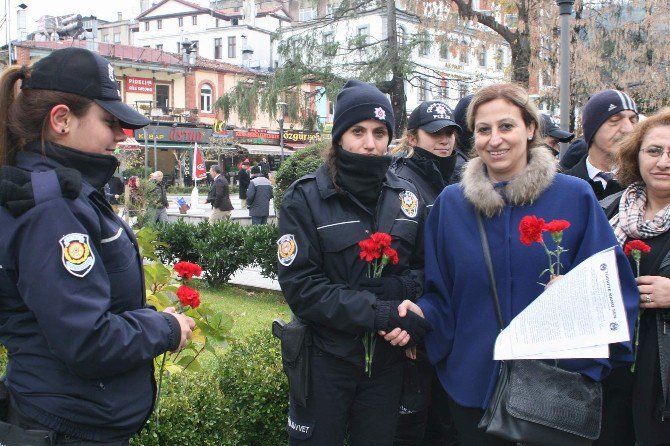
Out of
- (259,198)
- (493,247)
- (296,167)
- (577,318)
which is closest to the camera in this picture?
(577,318)

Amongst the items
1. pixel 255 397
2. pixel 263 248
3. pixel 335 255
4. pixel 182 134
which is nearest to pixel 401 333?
pixel 335 255

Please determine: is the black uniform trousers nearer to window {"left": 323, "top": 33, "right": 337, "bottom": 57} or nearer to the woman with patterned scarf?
the woman with patterned scarf

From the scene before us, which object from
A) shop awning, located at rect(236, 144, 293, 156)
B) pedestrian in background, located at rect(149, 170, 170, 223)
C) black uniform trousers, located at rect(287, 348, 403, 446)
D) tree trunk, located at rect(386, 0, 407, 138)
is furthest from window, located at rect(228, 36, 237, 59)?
black uniform trousers, located at rect(287, 348, 403, 446)

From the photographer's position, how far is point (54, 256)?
191 cm

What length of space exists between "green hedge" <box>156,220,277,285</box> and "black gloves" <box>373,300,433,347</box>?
22.7ft

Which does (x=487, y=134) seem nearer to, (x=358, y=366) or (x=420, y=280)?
(x=420, y=280)

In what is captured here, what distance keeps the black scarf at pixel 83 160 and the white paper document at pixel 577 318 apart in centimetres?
149

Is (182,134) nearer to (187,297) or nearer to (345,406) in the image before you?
(187,297)

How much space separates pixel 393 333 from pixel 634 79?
14.3m

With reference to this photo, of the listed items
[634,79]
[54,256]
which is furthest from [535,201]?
[634,79]

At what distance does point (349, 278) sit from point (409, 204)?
1.55ft

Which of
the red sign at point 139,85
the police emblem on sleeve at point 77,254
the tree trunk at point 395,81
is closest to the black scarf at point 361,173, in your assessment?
the police emblem on sleeve at point 77,254

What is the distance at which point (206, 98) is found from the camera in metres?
51.7

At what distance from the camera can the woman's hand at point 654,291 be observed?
8.25ft
